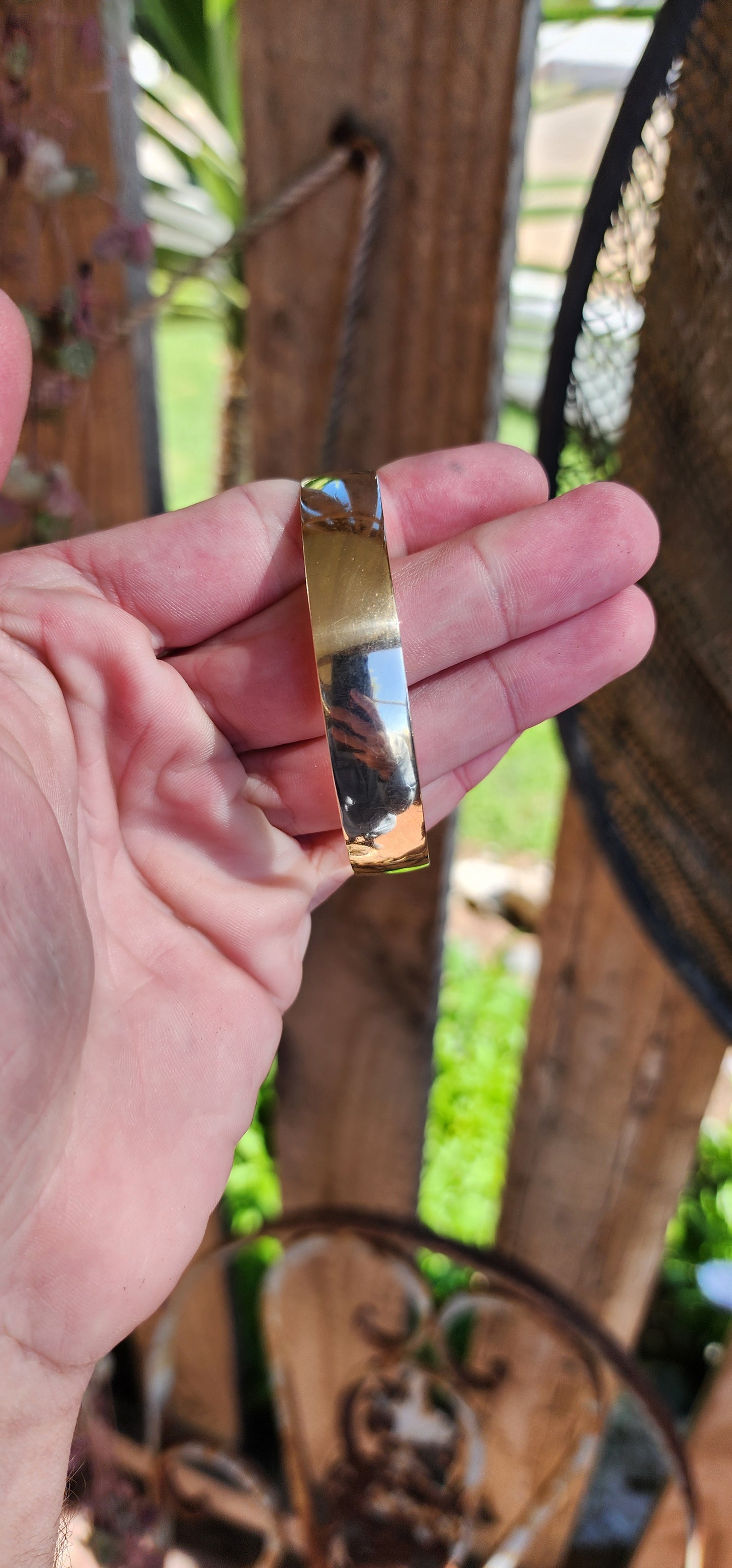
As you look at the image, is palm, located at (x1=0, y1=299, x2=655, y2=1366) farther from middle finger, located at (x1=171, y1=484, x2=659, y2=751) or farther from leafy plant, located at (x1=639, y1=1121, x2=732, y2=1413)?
leafy plant, located at (x1=639, y1=1121, x2=732, y2=1413)

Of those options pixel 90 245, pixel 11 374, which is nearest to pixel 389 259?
pixel 90 245

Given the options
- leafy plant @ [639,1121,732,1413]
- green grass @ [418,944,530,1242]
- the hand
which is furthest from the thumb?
leafy plant @ [639,1121,732,1413]

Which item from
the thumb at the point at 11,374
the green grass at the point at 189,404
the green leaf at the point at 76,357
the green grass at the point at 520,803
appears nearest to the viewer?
the thumb at the point at 11,374

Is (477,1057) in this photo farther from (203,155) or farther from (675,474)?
(203,155)

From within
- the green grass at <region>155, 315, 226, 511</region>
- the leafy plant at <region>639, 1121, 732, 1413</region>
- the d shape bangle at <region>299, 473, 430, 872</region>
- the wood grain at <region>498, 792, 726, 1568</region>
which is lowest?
the leafy plant at <region>639, 1121, 732, 1413</region>

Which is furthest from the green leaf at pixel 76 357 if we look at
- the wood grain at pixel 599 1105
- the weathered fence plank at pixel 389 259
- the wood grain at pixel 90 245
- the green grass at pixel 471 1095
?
the green grass at pixel 471 1095

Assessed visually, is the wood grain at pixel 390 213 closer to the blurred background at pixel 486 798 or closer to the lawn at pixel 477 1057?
the blurred background at pixel 486 798

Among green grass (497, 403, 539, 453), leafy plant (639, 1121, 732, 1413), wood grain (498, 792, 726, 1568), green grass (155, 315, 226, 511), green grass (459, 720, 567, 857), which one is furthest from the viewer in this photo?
green grass (155, 315, 226, 511)
